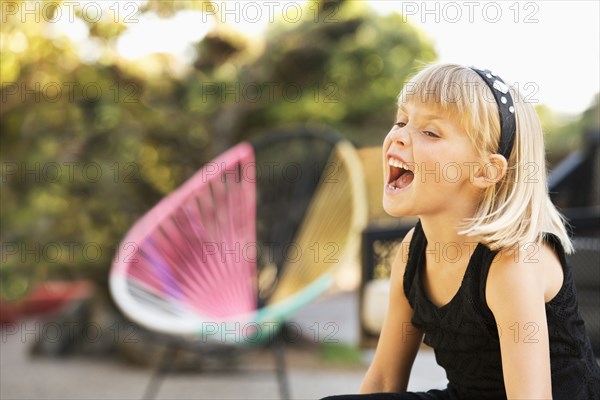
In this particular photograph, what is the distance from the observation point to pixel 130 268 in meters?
2.71

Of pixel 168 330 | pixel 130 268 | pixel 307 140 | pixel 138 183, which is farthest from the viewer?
pixel 138 183

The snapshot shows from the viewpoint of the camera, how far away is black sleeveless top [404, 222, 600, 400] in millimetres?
999

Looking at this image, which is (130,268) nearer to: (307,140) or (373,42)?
(307,140)

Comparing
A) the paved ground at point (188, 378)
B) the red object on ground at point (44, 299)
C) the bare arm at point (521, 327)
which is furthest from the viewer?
the red object on ground at point (44, 299)

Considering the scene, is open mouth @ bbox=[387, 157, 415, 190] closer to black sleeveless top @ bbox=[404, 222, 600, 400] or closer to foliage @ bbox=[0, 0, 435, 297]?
black sleeveless top @ bbox=[404, 222, 600, 400]

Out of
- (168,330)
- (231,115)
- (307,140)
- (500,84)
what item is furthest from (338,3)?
(500,84)

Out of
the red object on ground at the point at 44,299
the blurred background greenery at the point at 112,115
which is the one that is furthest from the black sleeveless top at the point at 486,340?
the red object on ground at the point at 44,299

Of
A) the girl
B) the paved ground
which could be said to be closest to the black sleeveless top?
the girl

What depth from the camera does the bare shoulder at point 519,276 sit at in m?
0.93

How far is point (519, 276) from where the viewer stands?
0.94 metres

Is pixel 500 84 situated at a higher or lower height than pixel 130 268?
higher

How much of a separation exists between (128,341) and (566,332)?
2.80 meters

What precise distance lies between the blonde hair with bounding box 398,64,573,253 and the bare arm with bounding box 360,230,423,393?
204 millimetres

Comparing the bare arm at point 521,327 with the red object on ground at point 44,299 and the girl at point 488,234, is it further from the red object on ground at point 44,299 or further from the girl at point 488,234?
the red object on ground at point 44,299
